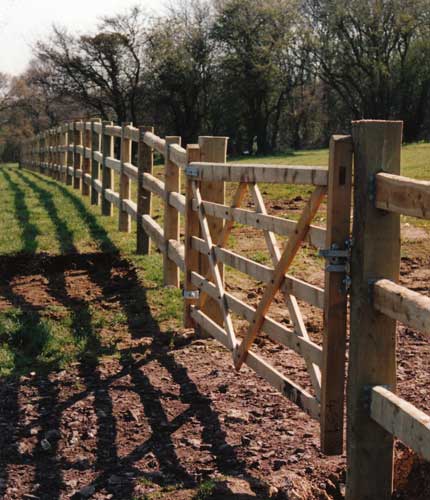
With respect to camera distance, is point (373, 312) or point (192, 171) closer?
point (373, 312)

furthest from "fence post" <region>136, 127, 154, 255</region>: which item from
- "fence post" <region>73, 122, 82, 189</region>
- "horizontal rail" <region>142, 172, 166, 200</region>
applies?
"fence post" <region>73, 122, 82, 189</region>

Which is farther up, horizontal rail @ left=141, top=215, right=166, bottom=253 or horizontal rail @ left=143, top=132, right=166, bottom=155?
horizontal rail @ left=143, top=132, right=166, bottom=155

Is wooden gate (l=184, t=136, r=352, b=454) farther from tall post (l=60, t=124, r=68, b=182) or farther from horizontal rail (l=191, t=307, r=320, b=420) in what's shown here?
tall post (l=60, t=124, r=68, b=182)

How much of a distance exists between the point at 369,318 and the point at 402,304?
0.99ft

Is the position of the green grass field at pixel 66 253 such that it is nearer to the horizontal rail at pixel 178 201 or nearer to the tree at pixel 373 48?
the horizontal rail at pixel 178 201

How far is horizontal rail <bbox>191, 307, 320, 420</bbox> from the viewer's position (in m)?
4.09

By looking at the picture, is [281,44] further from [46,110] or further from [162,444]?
[162,444]

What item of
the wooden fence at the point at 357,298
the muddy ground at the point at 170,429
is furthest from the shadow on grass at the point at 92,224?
the wooden fence at the point at 357,298

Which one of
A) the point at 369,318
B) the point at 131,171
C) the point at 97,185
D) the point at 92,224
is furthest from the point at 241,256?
the point at 97,185

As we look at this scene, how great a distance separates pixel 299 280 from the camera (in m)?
4.25

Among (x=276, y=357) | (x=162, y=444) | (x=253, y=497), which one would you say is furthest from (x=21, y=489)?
(x=276, y=357)

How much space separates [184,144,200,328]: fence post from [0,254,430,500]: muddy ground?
300 mm

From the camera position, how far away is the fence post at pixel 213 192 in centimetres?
649

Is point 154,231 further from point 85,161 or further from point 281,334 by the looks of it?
point 85,161
